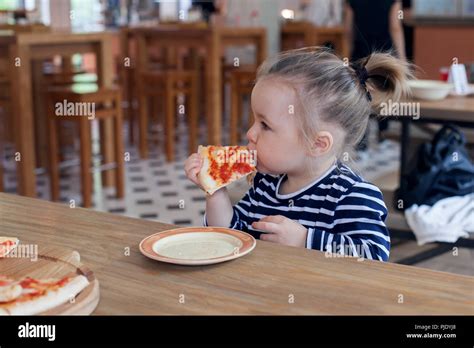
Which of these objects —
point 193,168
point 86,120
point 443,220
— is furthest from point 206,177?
point 86,120

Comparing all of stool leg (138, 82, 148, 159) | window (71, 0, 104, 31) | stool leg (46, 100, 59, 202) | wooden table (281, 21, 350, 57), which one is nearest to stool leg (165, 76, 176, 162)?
stool leg (138, 82, 148, 159)

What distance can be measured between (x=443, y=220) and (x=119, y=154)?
2.66 metres

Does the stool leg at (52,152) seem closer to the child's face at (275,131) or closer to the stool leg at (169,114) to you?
the stool leg at (169,114)

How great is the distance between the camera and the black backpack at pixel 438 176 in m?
A: 2.83

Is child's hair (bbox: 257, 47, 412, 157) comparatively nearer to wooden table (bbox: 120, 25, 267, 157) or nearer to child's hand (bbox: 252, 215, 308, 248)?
child's hand (bbox: 252, 215, 308, 248)

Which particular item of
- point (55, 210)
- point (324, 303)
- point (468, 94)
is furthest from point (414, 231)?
point (324, 303)

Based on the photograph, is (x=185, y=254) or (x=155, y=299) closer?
(x=155, y=299)

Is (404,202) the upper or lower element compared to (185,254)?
lower

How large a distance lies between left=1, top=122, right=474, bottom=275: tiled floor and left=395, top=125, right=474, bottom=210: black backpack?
0.69 meters

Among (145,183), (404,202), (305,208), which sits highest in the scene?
(305,208)

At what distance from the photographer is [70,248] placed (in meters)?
1.15

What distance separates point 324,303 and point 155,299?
23 centimetres

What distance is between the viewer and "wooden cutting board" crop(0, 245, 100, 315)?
837 mm

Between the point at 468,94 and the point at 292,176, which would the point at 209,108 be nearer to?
the point at 468,94
